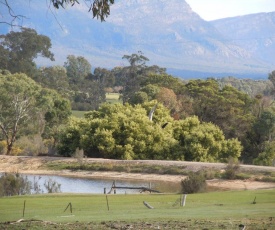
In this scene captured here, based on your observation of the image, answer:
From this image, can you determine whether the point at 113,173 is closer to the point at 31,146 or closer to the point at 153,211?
the point at 31,146

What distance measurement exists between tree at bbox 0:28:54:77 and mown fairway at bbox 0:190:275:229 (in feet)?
207

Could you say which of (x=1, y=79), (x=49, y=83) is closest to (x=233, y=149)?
(x=1, y=79)

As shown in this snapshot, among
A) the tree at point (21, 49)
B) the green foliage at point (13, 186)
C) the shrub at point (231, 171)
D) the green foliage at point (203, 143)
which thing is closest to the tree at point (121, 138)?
the green foliage at point (203, 143)

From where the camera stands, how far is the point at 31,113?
205 ft

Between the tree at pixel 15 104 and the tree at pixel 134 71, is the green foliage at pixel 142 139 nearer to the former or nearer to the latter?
the tree at pixel 15 104

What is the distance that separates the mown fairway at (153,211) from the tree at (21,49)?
6302 centimetres

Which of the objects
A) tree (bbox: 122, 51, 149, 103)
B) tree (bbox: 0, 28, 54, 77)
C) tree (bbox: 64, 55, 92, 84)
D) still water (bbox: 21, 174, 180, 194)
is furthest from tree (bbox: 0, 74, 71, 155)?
tree (bbox: 64, 55, 92, 84)

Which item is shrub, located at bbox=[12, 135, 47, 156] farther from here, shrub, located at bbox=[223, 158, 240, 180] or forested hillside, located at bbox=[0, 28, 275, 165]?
shrub, located at bbox=[223, 158, 240, 180]

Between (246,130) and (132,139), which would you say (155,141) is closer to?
(132,139)

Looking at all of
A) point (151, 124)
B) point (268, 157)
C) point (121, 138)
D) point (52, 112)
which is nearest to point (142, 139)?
point (121, 138)

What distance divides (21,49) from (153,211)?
73813 millimetres

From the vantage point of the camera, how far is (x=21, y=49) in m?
92.1

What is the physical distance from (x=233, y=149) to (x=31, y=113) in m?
19.0

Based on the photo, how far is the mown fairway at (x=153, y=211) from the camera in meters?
16.9
